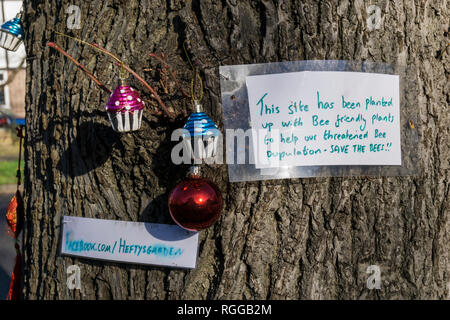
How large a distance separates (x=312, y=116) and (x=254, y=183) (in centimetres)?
30

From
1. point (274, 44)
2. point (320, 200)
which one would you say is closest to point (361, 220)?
point (320, 200)

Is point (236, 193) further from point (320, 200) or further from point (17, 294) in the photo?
point (17, 294)

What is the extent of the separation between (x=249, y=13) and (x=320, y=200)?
67cm

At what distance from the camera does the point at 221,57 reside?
5.14ft

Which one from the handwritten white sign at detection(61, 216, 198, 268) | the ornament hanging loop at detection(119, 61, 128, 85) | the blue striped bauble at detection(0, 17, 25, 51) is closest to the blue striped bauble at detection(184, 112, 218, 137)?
the ornament hanging loop at detection(119, 61, 128, 85)

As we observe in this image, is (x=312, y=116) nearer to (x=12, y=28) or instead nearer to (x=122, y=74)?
(x=122, y=74)

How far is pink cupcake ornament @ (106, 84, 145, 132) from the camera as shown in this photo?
1460 millimetres

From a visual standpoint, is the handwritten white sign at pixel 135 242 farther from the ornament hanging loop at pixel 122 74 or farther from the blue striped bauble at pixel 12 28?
the blue striped bauble at pixel 12 28

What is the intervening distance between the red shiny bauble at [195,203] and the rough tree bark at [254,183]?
0.26 ft

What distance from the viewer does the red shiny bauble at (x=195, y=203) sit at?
1.50m

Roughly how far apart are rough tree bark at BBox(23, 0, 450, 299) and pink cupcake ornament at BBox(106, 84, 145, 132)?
101 mm

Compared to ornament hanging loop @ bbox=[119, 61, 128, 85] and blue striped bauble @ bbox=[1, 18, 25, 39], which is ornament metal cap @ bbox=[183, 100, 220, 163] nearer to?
ornament hanging loop @ bbox=[119, 61, 128, 85]

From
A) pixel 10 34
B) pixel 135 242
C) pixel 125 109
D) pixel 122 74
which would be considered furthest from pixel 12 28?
pixel 135 242

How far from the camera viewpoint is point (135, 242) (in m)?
1.64
